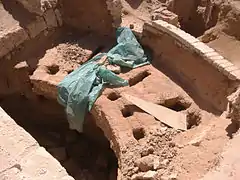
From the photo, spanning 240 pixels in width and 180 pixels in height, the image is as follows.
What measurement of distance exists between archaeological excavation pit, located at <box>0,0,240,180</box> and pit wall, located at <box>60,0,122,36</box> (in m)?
0.02

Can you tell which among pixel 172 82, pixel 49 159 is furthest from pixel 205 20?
pixel 49 159

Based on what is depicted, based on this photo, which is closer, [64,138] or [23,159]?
[23,159]

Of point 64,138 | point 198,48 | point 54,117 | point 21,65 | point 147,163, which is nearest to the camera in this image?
point 147,163

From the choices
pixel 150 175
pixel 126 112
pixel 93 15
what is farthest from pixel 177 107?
pixel 93 15

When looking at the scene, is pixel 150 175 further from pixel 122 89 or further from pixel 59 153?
pixel 59 153

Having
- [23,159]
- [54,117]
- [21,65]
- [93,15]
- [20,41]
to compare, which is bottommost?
[54,117]

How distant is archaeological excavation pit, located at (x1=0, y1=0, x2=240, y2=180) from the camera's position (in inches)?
299

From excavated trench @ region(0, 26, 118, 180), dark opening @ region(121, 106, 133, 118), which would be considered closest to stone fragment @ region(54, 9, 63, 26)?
excavated trench @ region(0, 26, 118, 180)

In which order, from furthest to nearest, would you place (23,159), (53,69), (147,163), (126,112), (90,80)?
(53,69) < (90,80) < (126,112) < (147,163) < (23,159)

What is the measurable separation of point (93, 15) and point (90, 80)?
1.92 meters

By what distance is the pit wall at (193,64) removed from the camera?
8.16 m

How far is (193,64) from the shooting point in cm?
879

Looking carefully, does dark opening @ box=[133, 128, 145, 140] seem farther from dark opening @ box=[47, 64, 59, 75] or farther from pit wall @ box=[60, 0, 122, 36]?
pit wall @ box=[60, 0, 122, 36]

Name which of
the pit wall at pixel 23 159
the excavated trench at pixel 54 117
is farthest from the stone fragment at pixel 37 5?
the pit wall at pixel 23 159
